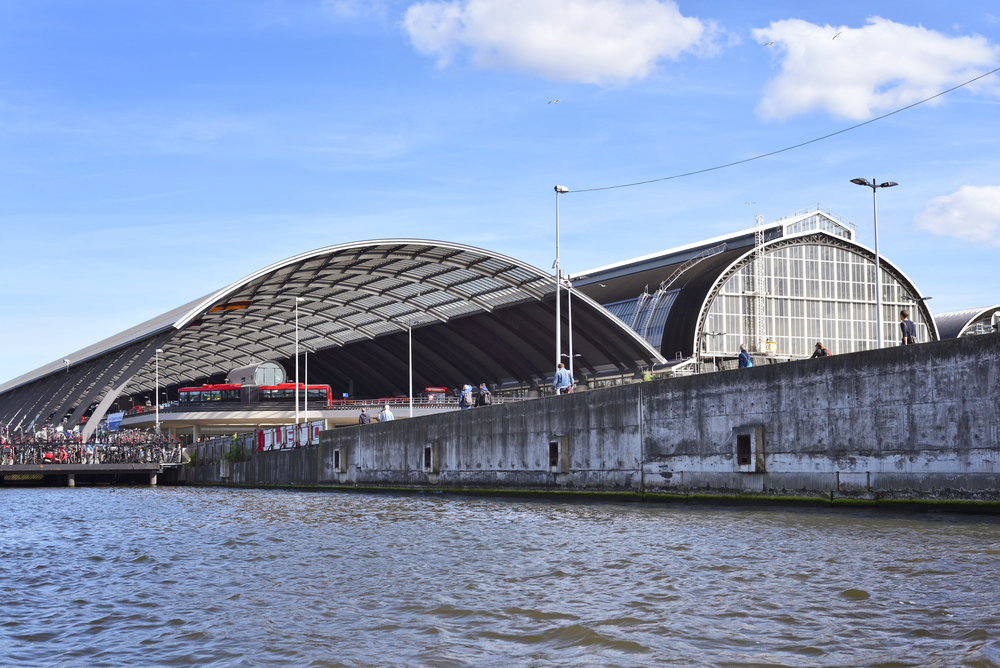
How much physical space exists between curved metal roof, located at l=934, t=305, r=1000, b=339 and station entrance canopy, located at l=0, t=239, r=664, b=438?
40.9m

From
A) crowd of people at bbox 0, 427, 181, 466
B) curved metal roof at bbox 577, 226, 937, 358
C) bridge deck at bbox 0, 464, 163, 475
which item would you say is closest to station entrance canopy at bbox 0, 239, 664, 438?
crowd of people at bbox 0, 427, 181, 466

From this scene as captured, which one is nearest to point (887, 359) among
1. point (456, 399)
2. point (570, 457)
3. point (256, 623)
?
point (570, 457)

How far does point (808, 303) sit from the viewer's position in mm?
75438

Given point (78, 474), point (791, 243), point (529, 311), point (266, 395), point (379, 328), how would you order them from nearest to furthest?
1. point (78, 474)
2. point (529, 311)
3. point (791, 243)
4. point (266, 395)
5. point (379, 328)

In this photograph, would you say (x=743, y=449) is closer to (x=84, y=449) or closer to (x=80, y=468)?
(x=80, y=468)

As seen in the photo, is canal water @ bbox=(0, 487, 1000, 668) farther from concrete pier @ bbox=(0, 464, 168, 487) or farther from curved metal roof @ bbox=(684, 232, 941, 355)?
curved metal roof @ bbox=(684, 232, 941, 355)

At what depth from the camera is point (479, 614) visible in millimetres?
8867

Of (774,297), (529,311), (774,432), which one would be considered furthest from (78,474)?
(774,432)

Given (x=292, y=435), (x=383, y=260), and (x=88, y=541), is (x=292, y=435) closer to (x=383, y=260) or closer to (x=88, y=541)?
(x=383, y=260)

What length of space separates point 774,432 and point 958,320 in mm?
83162

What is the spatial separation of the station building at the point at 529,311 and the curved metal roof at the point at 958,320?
12.2 metres

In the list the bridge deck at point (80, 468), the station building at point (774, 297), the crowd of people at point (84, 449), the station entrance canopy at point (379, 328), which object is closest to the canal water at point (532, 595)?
the bridge deck at point (80, 468)

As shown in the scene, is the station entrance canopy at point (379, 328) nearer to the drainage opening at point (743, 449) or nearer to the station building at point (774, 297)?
the station building at point (774, 297)

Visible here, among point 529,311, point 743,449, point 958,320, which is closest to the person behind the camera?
point 743,449
